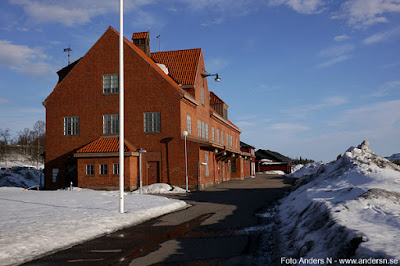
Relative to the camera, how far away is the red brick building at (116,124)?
2812 centimetres

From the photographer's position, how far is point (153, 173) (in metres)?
28.8

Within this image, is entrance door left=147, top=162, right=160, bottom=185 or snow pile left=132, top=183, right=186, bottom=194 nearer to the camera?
snow pile left=132, top=183, right=186, bottom=194

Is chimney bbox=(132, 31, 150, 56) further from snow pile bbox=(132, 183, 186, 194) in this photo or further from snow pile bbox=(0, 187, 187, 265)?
snow pile bbox=(0, 187, 187, 265)

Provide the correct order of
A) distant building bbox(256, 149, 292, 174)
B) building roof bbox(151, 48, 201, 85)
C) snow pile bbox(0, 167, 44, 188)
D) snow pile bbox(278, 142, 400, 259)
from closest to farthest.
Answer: snow pile bbox(278, 142, 400, 259) < building roof bbox(151, 48, 201, 85) < snow pile bbox(0, 167, 44, 188) < distant building bbox(256, 149, 292, 174)

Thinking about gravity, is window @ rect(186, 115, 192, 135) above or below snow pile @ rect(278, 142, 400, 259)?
above

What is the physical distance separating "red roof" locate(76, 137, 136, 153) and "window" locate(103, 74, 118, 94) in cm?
388

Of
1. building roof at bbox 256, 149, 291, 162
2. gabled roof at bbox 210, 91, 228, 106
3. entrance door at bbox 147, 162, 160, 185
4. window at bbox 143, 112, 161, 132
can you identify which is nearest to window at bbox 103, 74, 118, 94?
window at bbox 143, 112, 161, 132

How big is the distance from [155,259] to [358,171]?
9841mm

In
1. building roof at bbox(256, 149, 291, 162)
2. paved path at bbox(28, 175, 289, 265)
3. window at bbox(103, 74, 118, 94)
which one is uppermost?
window at bbox(103, 74, 118, 94)

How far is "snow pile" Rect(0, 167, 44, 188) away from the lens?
157 ft

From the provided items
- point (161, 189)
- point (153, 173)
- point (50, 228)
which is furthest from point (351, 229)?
point (153, 173)

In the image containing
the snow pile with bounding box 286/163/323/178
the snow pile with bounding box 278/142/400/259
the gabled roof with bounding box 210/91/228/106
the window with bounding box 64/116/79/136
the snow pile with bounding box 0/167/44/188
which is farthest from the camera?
the snow pile with bounding box 286/163/323/178

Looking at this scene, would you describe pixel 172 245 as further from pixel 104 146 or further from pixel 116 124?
pixel 116 124

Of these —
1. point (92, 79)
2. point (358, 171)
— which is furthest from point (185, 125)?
point (358, 171)
